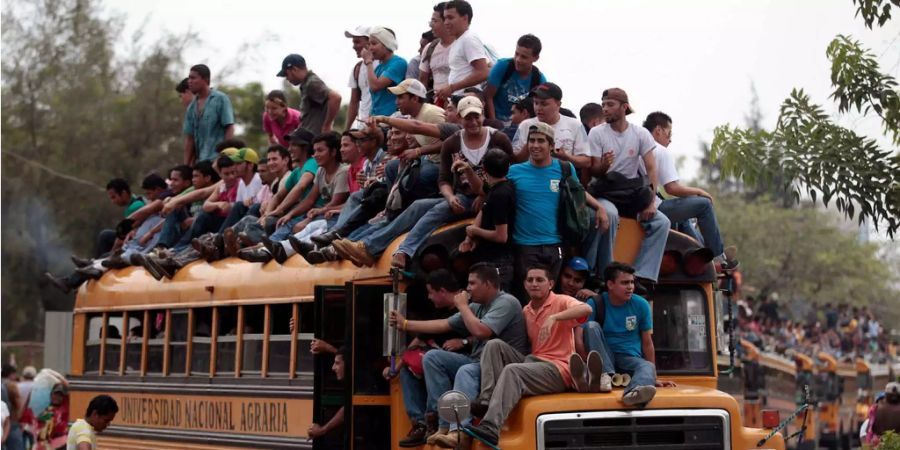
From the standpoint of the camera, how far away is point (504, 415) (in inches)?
409

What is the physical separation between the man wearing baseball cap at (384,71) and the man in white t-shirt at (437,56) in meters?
0.24

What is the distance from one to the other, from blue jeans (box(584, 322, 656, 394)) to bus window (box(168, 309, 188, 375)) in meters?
4.67

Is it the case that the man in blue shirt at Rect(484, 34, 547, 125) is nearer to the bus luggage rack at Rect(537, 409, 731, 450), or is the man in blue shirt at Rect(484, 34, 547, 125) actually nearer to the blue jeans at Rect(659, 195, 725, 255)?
the blue jeans at Rect(659, 195, 725, 255)

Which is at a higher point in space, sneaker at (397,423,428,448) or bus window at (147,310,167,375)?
bus window at (147,310,167,375)

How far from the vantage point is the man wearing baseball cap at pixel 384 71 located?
15.3m

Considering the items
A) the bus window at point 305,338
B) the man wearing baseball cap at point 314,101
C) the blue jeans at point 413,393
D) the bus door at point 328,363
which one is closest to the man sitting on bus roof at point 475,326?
the blue jeans at point 413,393

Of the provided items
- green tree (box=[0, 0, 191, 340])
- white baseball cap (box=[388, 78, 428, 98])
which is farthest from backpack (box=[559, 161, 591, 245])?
green tree (box=[0, 0, 191, 340])

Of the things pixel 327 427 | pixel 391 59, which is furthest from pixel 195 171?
pixel 327 427

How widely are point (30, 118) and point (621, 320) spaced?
30324 millimetres

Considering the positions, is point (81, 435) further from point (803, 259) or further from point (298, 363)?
point (803, 259)

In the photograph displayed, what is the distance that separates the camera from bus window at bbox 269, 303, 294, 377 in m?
13.2

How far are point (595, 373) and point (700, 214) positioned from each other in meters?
2.39

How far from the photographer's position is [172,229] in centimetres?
1655

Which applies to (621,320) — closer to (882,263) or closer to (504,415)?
(504,415)
